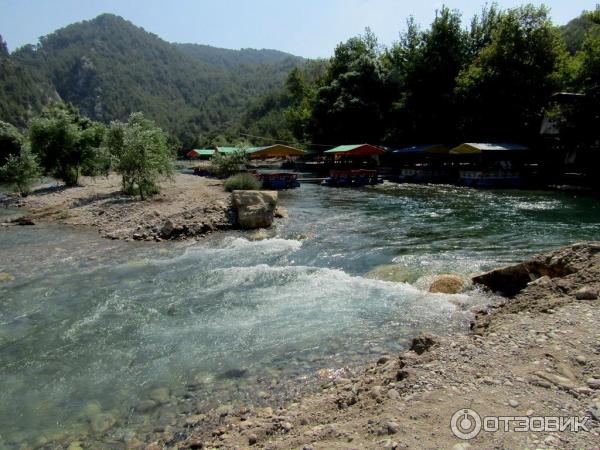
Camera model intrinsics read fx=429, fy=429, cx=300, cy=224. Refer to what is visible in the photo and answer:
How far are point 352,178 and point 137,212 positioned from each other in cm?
2064

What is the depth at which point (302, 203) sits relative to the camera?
26125 millimetres

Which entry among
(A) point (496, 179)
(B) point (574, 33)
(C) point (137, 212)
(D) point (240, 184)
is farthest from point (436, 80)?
(B) point (574, 33)

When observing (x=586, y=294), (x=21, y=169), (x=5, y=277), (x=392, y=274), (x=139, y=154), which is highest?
(x=139, y=154)

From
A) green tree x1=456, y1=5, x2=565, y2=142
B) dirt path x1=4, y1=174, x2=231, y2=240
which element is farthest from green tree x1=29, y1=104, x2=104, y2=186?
green tree x1=456, y1=5, x2=565, y2=142

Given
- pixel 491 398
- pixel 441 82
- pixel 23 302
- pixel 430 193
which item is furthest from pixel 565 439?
pixel 441 82

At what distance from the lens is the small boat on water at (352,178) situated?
36531mm

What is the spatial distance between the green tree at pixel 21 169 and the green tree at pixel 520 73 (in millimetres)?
38716

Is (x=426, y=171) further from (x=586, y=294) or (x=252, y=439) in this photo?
(x=252, y=439)

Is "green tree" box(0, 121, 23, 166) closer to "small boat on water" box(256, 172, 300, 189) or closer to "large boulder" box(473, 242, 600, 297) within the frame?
"small boat on water" box(256, 172, 300, 189)

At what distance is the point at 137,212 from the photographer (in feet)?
66.9

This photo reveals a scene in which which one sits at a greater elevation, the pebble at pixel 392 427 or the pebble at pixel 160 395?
the pebble at pixel 392 427

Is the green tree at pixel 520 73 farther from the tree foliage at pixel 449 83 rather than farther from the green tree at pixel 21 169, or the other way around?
the green tree at pixel 21 169

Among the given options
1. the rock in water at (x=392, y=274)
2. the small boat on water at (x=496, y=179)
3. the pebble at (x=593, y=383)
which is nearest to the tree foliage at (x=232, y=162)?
the small boat on water at (x=496, y=179)

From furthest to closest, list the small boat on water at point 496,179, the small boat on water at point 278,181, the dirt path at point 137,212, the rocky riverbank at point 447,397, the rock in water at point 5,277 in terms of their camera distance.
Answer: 1. the small boat on water at point 278,181
2. the small boat on water at point 496,179
3. the dirt path at point 137,212
4. the rock in water at point 5,277
5. the rocky riverbank at point 447,397
